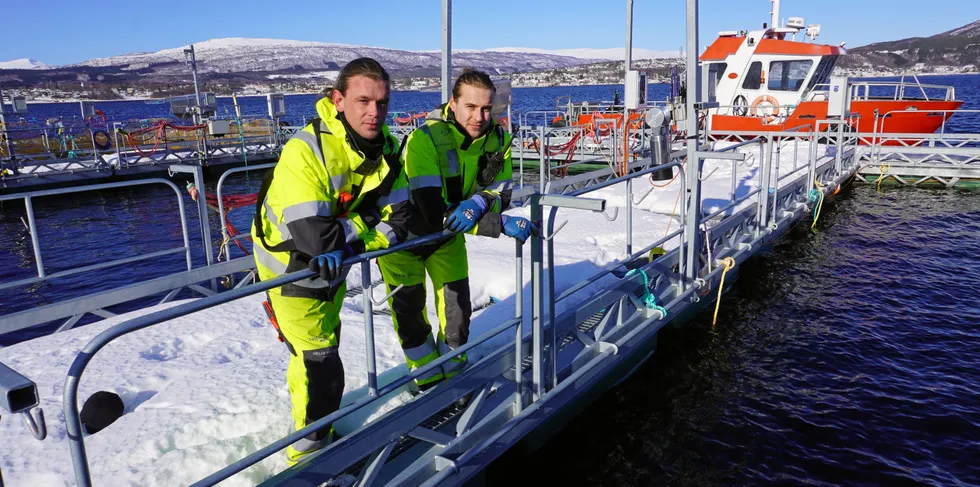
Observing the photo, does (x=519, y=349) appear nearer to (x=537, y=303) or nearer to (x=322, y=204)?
(x=537, y=303)

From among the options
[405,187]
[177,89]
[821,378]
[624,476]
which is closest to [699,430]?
[624,476]

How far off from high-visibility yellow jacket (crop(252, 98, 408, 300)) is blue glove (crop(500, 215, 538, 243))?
595 mm

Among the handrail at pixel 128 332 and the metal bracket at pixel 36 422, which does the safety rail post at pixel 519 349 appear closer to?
the handrail at pixel 128 332

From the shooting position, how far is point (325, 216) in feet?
8.87

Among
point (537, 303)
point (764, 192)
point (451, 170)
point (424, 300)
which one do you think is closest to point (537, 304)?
point (537, 303)

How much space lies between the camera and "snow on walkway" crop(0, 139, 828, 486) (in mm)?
3158

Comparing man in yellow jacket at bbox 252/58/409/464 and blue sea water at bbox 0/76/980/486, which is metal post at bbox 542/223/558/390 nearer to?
blue sea water at bbox 0/76/980/486

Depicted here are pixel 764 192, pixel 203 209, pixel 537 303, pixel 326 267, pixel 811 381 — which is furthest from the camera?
pixel 764 192

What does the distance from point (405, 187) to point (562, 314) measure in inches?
67.7

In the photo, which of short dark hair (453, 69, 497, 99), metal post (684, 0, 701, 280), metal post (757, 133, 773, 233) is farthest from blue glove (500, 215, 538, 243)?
metal post (757, 133, 773, 233)

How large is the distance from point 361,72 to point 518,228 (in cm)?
114

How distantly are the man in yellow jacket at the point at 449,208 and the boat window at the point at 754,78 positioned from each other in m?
18.8

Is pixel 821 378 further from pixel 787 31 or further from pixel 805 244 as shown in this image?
pixel 787 31

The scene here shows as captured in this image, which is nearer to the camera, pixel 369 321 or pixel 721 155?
pixel 369 321
